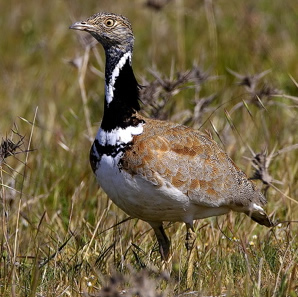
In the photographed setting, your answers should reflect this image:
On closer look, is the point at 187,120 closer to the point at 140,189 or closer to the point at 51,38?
the point at 140,189

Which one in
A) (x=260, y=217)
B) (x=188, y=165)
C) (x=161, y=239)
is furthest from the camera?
(x=260, y=217)

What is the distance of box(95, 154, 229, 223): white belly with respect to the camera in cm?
441

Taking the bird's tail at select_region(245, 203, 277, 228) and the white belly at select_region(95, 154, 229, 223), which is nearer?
the white belly at select_region(95, 154, 229, 223)

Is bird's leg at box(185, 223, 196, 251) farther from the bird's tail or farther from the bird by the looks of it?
the bird's tail

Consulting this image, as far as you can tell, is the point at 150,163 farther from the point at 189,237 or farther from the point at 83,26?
the point at 83,26

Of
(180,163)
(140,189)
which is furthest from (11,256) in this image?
(180,163)

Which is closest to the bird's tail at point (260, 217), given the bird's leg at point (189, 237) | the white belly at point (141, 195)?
the bird's leg at point (189, 237)

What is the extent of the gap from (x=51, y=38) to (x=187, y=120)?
4.12m

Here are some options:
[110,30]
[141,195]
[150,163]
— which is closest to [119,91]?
[110,30]

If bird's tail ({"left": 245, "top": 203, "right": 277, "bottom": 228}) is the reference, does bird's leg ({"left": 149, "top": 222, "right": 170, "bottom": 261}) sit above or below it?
below

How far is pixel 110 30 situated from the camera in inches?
187

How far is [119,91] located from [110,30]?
1.30ft

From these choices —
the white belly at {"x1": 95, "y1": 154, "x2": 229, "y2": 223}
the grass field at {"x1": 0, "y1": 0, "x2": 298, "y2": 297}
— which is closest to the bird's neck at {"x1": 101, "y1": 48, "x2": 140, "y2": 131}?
the white belly at {"x1": 95, "y1": 154, "x2": 229, "y2": 223}

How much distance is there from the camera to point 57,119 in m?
7.68
